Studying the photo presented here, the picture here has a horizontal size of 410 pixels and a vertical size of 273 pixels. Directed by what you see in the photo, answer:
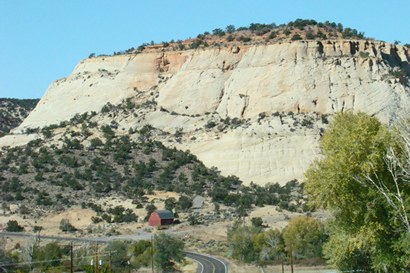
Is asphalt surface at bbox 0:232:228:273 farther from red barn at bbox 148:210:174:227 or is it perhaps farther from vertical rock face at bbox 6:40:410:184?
vertical rock face at bbox 6:40:410:184

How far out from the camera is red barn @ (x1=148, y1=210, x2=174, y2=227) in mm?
69062

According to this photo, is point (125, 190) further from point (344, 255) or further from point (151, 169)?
point (344, 255)

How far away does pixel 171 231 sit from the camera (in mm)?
68125

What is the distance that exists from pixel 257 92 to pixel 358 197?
63.4m

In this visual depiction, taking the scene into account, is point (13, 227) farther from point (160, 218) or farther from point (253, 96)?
point (253, 96)

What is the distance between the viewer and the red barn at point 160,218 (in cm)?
6906

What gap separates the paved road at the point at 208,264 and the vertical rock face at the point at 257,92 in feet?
89.3

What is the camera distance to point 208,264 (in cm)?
5041

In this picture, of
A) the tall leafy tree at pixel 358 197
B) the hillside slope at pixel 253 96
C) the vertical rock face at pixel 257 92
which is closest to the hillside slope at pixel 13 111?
the vertical rock face at pixel 257 92

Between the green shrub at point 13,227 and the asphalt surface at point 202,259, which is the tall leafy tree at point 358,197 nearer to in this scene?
the asphalt surface at point 202,259

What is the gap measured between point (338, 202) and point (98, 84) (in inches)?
3267

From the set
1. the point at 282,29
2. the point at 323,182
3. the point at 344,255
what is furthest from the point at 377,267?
the point at 282,29

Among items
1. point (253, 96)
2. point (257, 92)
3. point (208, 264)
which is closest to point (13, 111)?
point (253, 96)

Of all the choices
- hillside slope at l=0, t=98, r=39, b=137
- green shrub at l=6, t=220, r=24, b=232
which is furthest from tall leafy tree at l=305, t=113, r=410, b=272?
hillside slope at l=0, t=98, r=39, b=137
